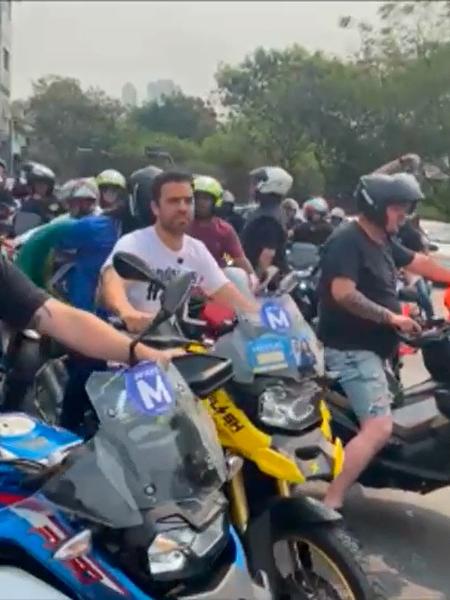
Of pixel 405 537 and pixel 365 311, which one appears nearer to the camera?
pixel 365 311

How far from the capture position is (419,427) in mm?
4926

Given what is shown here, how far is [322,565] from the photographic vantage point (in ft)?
11.4

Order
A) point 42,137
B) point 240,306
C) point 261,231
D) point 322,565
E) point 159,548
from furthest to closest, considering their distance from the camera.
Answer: point 42,137 < point 261,231 < point 240,306 < point 322,565 < point 159,548

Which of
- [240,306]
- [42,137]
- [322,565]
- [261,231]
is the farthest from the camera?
[42,137]

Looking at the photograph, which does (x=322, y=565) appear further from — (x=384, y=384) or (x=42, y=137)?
(x=42, y=137)

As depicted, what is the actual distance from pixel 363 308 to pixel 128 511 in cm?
256

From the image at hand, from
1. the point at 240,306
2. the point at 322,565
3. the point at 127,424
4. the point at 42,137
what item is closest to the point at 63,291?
the point at 240,306

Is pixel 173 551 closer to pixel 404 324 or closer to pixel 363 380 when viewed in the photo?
pixel 404 324

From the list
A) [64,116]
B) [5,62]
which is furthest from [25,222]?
[5,62]

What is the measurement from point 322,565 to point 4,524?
51.1 inches

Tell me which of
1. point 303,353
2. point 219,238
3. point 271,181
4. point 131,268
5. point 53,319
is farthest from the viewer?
point 271,181

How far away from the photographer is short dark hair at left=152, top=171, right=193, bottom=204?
474cm

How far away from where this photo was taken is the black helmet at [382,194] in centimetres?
487

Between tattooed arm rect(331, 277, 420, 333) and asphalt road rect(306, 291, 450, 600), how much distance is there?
0.98 m
